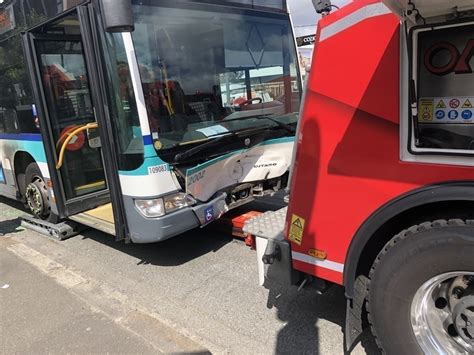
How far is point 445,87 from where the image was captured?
Result: 2.10 metres

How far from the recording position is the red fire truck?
1965 millimetres

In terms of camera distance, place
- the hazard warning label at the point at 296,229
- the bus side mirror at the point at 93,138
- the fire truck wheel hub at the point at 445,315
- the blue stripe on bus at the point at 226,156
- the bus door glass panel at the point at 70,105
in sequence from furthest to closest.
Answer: the bus side mirror at the point at 93,138
the bus door glass panel at the point at 70,105
the blue stripe on bus at the point at 226,156
the hazard warning label at the point at 296,229
the fire truck wheel hub at the point at 445,315

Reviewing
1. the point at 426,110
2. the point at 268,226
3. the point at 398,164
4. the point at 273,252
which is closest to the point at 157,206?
the point at 268,226

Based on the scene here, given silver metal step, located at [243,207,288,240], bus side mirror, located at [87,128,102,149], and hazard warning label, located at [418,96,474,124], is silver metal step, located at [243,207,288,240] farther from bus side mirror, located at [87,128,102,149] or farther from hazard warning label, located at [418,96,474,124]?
bus side mirror, located at [87,128,102,149]

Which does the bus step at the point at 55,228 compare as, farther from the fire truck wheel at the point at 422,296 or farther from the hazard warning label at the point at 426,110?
the hazard warning label at the point at 426,110

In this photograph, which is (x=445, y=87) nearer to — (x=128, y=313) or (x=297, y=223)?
(x=297, y=223)

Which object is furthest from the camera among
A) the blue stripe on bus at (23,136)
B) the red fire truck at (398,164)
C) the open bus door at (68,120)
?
the blue stripe on bus at (23,136)

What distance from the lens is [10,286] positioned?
3.96m

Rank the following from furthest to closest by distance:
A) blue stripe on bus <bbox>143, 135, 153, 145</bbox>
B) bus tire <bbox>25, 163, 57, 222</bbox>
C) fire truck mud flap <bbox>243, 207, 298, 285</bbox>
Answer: bus tire <bbox>25, 163, 57, 222</bbox>, blue stripe on bus <bbox>143, 135, 153, 145</bbox>, fire truck mud flap <bbox>243, 207, 298, 285</bbox>

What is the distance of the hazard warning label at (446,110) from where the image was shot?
2.06 m

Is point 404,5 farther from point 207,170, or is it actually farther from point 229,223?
point 229,223

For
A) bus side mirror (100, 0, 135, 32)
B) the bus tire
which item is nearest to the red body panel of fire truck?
bus side mirror (100, 0, 135, 32)

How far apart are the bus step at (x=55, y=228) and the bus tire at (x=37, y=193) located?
107mm

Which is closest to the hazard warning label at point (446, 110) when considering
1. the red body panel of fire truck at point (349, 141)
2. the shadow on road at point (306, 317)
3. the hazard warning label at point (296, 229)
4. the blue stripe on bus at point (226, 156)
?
the red body panel of fire truck at point (349, 141)
